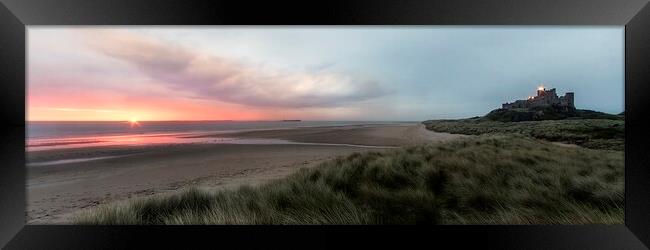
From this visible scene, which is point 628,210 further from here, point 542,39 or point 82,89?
point 82,89

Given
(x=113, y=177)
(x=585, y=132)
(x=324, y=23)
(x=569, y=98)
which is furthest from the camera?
(x=569, y=98)

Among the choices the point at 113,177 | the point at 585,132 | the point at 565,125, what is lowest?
the point at 113,177

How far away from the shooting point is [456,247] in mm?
1705

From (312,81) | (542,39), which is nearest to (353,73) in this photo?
(312,81)

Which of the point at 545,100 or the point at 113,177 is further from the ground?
the point at 545,100

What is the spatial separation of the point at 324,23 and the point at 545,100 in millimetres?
10758

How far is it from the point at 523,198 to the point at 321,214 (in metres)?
1.95

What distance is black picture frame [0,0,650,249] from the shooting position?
5.13 feet

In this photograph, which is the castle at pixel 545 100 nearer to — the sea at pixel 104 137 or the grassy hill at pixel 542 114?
the grassy hill at pixel 542 114

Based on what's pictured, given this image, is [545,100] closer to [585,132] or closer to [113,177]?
[585,132]

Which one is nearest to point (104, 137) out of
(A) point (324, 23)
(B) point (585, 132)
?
(A) point (324, 23)

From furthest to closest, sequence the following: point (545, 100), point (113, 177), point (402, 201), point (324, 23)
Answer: point (545, 100) < point (113, 177) < point (402, 201) < point (324, 23)

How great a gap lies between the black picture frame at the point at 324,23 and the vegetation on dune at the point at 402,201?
18 centimetres

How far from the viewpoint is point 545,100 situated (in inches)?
341
